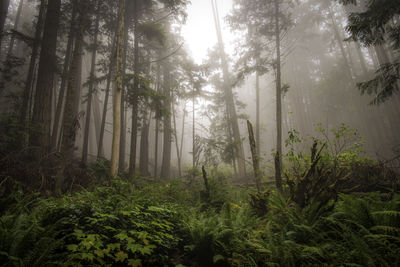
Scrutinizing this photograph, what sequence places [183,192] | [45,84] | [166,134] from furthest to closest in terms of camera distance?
1. [166,134]
2. [45,84]
3. [183,192]

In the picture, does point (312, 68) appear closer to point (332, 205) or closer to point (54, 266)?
point (332, 205)

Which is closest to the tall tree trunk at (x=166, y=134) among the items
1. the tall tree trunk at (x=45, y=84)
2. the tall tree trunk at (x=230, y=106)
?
the tall tree trunk at (x=230, y=106)

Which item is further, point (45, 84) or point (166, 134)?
point (166, 134)

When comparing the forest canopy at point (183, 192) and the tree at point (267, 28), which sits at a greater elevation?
the tree at point (267, 28)

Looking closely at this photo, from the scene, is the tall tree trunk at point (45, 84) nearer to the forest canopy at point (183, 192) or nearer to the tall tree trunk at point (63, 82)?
the forest canopy at point (183, 192)

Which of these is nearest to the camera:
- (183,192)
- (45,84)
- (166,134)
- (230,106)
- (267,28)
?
(183,192)

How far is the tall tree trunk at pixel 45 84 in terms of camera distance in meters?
7.28

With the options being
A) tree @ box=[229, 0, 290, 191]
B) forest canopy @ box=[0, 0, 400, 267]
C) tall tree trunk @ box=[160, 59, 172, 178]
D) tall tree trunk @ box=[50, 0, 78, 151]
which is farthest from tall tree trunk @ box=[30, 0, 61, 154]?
tree @ box=[229, 0, 290, 191]

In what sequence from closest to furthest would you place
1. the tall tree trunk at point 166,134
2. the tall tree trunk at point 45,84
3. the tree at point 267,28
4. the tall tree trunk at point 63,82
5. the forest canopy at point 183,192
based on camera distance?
the forest canopy at point 183,192
the tall tree trunk at point 45,84
the tall tree trunk at point 63,82
the tree at point 267,28
the tall tree trunk at point 166,134

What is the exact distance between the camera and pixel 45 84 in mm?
7754

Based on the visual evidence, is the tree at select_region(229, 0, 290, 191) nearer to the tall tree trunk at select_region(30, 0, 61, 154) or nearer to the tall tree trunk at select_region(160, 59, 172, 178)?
the tall tree trunk at select_region(160, 59, 172, 178)

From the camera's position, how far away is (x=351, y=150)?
573 centimetres

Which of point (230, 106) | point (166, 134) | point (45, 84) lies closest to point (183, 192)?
point (45, 84)

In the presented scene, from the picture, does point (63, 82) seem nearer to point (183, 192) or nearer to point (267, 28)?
point (183, 192)
